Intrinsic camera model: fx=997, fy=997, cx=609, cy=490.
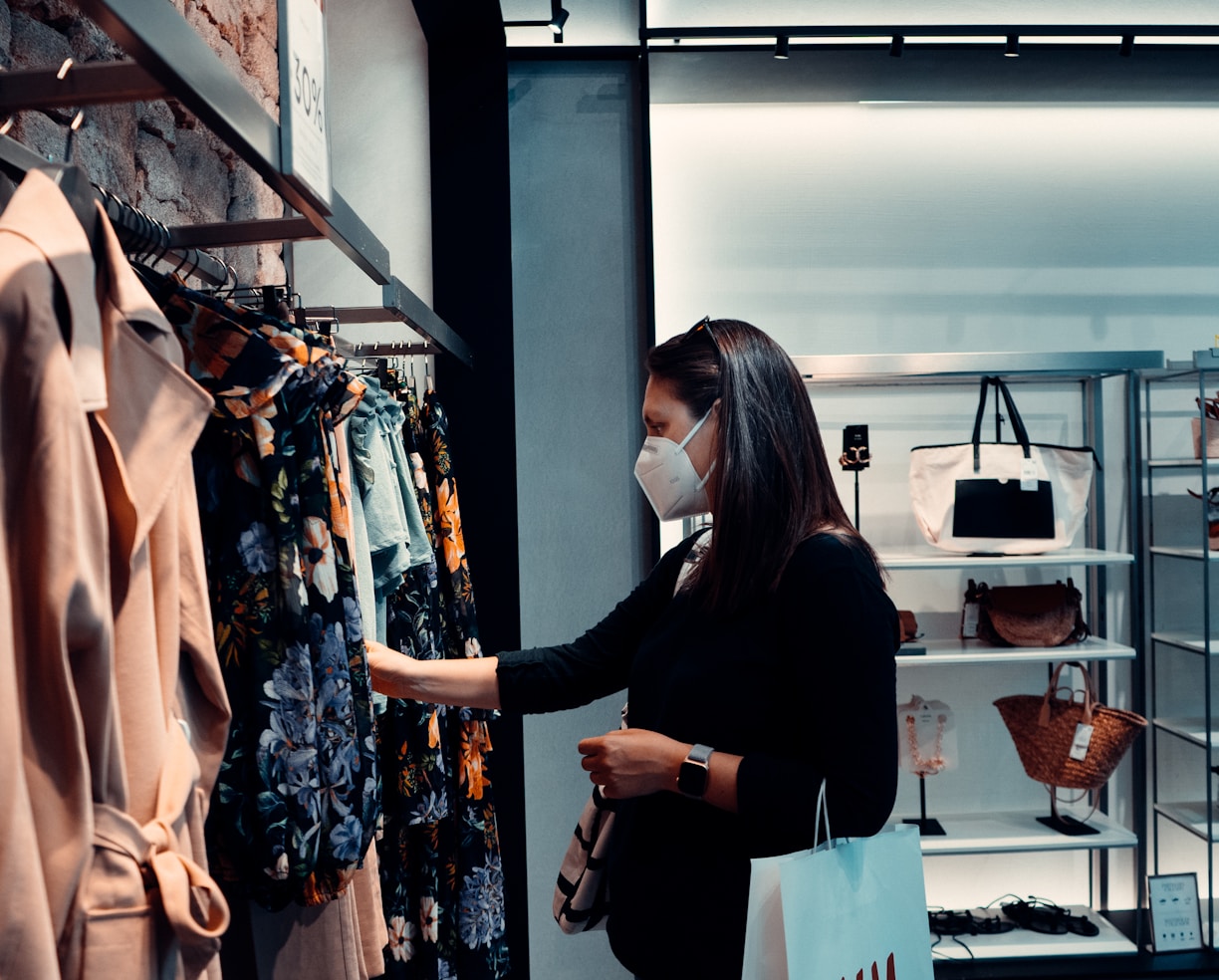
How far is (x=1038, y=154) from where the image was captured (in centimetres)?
364

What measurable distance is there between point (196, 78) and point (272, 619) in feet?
1.75

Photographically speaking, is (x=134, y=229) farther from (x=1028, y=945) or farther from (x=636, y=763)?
(x=1028, y=945)

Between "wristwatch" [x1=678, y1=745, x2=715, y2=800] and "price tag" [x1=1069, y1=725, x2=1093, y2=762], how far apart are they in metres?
2.14

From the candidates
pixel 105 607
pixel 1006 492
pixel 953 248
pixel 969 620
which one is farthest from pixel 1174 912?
pixel 105 607

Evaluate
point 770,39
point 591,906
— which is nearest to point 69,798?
point 591,906

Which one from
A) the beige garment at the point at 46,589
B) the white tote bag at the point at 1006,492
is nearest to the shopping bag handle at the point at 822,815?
the beige garment at the point at 46,589

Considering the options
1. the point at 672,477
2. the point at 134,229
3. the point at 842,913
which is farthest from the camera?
the point at 672,477

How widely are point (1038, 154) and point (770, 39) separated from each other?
3.61ft

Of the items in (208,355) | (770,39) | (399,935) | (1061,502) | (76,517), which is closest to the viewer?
(76,517)

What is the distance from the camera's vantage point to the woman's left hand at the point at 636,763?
1.39 meters

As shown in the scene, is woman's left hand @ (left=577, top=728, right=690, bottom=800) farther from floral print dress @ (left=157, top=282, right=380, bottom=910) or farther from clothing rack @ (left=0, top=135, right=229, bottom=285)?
clothing rack @ (left=0, top=135, right=229, bottom=285)

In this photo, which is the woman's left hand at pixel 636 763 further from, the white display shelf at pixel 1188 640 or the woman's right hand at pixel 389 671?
the white display shelf at pixel 1188 640

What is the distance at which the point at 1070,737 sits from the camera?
307 centimetres

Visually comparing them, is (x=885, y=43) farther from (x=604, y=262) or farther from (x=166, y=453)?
(x=166, y=453)
